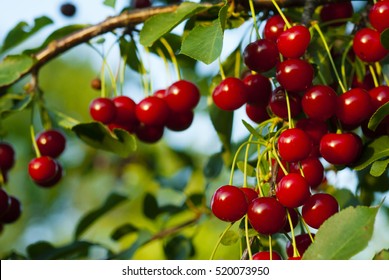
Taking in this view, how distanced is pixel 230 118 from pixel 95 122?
0.42m

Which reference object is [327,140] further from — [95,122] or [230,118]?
→ [95,122]

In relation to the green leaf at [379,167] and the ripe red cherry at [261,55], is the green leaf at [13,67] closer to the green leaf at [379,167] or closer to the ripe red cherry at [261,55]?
the ripe red cherry at [261,55]

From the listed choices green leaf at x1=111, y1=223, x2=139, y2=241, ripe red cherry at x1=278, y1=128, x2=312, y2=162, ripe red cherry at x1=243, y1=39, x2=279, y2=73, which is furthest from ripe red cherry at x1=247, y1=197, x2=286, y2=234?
green leaf at x1=111, y1=223, x2=139, y2=241

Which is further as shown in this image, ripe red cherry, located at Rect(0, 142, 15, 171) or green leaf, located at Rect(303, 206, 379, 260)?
ripe red cherry, located at Rect(0, 142, 15, 171)

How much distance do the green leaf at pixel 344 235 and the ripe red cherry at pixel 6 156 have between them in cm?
136

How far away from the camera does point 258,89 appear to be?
179 centimetres

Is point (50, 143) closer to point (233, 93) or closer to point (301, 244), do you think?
point (233, 93)

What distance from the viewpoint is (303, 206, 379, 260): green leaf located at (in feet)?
4.21

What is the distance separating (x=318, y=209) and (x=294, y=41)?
393mm

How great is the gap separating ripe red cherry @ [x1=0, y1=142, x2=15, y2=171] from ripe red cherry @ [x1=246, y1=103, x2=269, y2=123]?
950 millimetres

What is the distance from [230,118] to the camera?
2168 millimetres

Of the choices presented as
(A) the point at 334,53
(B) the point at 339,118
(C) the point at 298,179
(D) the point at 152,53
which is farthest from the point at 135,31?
(C) the point at 298,179

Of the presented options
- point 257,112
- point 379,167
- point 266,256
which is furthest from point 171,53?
point 266,256

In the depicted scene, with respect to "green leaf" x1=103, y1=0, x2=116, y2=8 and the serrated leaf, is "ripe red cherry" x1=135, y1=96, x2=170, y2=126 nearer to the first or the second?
"green leaf" x1=103, y1=0, x2=116, y2=8
